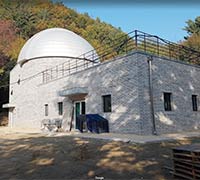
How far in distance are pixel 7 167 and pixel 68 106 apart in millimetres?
12709

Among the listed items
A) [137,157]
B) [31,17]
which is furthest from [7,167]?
[31,17]

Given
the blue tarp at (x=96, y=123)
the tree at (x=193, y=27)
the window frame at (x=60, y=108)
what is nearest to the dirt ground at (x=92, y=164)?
the blue tarp at (x=96, y=123)

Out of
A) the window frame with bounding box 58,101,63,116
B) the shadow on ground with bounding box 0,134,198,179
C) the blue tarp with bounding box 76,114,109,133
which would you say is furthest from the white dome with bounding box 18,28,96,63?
the shadow on ground with bounding box 0,134,198,179

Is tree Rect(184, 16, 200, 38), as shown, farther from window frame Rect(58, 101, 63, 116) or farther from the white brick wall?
window frame Rect(58, 101, 63, 116)

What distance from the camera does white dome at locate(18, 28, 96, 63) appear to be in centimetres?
2623

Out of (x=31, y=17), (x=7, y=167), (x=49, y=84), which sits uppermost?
(x=31, y=17)

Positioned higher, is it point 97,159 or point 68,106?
point 68,106

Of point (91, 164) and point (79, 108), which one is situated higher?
point (79, 108)

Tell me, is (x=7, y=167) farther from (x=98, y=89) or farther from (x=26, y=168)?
(x=98, y=89)

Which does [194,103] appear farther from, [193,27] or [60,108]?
[193,27]

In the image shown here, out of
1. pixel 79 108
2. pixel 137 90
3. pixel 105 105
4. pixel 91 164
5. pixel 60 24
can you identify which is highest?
pixel 60 24

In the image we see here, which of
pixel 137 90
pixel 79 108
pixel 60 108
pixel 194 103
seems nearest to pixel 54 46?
pixel 60 108

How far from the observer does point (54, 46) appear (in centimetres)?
2661

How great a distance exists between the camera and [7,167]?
21.8ft
